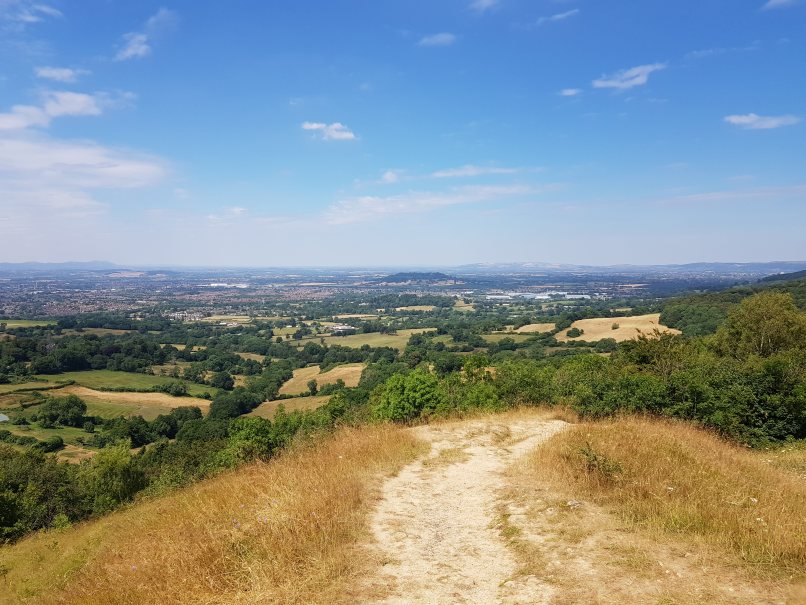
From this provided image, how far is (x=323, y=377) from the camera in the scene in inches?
3366

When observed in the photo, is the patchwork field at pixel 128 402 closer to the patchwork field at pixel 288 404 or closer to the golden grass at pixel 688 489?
the patchwork field at pixel 288 404

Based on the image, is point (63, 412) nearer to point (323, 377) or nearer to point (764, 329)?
point (323, 377)

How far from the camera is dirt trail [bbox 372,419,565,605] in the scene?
19.1 ft

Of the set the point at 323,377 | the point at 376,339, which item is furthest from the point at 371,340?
the point at 323,377

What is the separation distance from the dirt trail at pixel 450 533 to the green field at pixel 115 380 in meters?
80.6

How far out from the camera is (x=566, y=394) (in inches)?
822

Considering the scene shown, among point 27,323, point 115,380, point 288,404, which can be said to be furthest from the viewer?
point 27,323

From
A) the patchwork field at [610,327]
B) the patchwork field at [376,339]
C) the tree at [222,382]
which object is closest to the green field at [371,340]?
the patchwork field at [376,339]

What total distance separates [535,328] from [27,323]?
160084mm

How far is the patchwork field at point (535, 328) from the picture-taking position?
110381 mm

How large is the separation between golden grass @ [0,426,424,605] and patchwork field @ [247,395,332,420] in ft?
183

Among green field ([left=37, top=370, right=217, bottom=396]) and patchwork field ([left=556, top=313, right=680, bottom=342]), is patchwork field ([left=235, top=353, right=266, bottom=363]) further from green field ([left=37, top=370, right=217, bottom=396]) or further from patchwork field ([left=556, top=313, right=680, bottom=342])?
patchwork field ([left=556, top=313, right=680, bottom=342])

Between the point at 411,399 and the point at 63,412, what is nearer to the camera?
the point at 411,399

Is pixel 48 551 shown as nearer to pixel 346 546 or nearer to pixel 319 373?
pixel 346 546
